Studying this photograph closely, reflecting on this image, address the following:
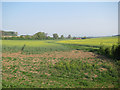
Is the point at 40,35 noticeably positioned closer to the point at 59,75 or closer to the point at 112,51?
the point at 59,75

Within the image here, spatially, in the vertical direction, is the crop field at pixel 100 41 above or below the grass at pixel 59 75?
above

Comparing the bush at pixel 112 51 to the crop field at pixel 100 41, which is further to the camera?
the crop field at pixel 100 41

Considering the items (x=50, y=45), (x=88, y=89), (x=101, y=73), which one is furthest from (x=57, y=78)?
(x=50, y=45)

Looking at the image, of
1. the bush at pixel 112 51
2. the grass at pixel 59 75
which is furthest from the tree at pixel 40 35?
the bush at pixel 112 51

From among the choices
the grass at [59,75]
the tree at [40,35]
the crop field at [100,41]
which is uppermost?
the tree at [40,35]

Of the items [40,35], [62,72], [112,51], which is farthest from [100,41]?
[40,35]

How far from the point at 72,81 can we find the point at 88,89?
646mm

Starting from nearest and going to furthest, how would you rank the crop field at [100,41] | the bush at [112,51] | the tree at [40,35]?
the bush at [112,51] → the crop field at [100,41] → the tree at [40,35]

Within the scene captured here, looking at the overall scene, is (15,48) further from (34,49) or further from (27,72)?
(27,72)

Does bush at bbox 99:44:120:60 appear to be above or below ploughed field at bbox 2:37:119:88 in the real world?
above

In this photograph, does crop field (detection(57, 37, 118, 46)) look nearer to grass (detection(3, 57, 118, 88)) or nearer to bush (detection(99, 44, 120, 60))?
bush (detection(99, 44, 120, 60))

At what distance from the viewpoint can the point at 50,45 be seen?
6.60 m

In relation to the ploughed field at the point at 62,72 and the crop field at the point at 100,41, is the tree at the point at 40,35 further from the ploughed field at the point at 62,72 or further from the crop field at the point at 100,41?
the crop field at the point at 100,41

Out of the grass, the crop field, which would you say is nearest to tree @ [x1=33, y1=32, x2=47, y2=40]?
the grass
